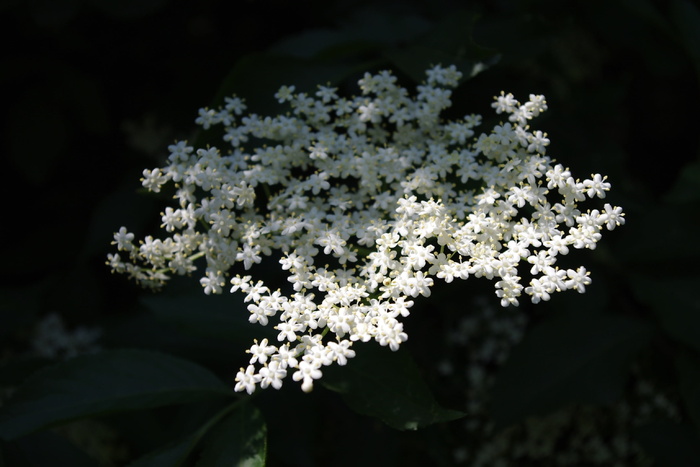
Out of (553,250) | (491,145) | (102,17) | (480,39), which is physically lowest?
(553,250)

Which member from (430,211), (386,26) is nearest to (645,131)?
(386,26)

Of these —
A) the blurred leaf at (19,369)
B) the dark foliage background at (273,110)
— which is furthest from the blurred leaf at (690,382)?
the blurred leaf at (19,369)

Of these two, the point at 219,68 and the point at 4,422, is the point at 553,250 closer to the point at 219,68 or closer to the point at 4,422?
the point at 4,422

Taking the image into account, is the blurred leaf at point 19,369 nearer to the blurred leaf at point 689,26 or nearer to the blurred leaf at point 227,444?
the blurred leaf at point 227,444

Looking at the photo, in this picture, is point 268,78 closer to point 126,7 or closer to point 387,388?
point 126,7

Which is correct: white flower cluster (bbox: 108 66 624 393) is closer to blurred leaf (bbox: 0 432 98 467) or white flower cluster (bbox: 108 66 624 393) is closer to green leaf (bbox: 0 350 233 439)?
green leaf (bbox: 0 350 233 439)

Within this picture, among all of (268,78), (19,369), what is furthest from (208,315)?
(19,369)
